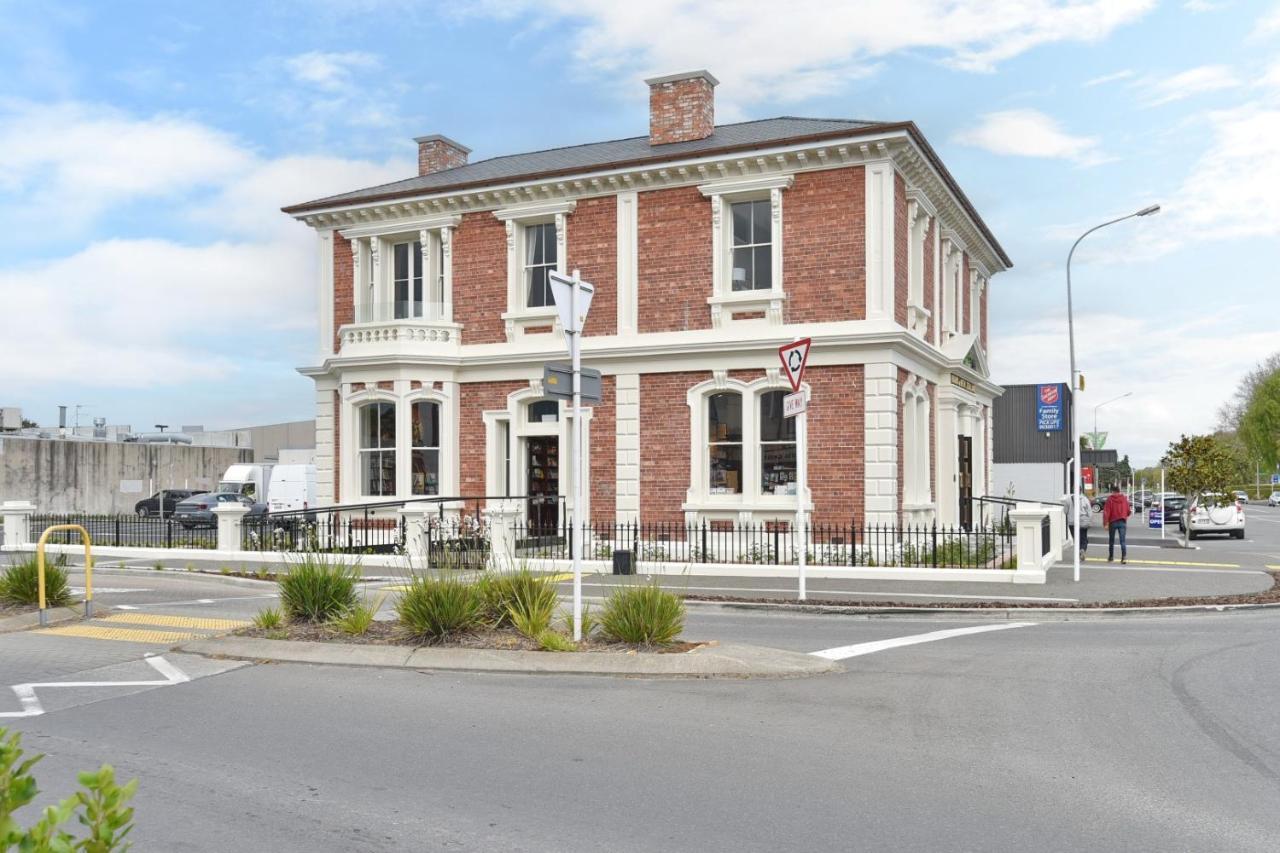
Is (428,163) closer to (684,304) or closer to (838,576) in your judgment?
(684,304)

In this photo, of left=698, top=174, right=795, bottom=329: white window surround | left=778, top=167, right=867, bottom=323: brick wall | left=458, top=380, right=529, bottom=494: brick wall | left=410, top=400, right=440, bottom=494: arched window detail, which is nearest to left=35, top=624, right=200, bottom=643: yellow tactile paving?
left=458, top=380, right=529, bottom=494: brick wall

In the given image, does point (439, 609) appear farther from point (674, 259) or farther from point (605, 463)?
point (674, 259)

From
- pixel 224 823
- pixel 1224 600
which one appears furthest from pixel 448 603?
pixel 1224 600

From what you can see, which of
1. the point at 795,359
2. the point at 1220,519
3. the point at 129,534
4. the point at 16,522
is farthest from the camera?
the point at 1220,519

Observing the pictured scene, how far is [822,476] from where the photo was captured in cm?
2180

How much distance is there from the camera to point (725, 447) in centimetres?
2291

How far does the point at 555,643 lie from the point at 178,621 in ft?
17.9

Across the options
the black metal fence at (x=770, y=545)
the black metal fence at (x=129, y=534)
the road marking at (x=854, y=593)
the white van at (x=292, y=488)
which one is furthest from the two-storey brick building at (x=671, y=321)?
the white van at (x=292, y=488)

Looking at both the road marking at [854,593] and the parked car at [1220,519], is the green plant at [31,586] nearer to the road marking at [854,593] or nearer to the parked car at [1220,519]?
the road marking at [854,593]

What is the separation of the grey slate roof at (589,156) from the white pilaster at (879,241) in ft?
3.46

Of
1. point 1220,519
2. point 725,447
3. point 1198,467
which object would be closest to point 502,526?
point 725,447

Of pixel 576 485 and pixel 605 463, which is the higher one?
pixel 605 463

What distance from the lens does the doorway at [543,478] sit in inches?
982

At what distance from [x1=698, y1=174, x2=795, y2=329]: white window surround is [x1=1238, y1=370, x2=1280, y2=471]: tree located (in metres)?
95.0
